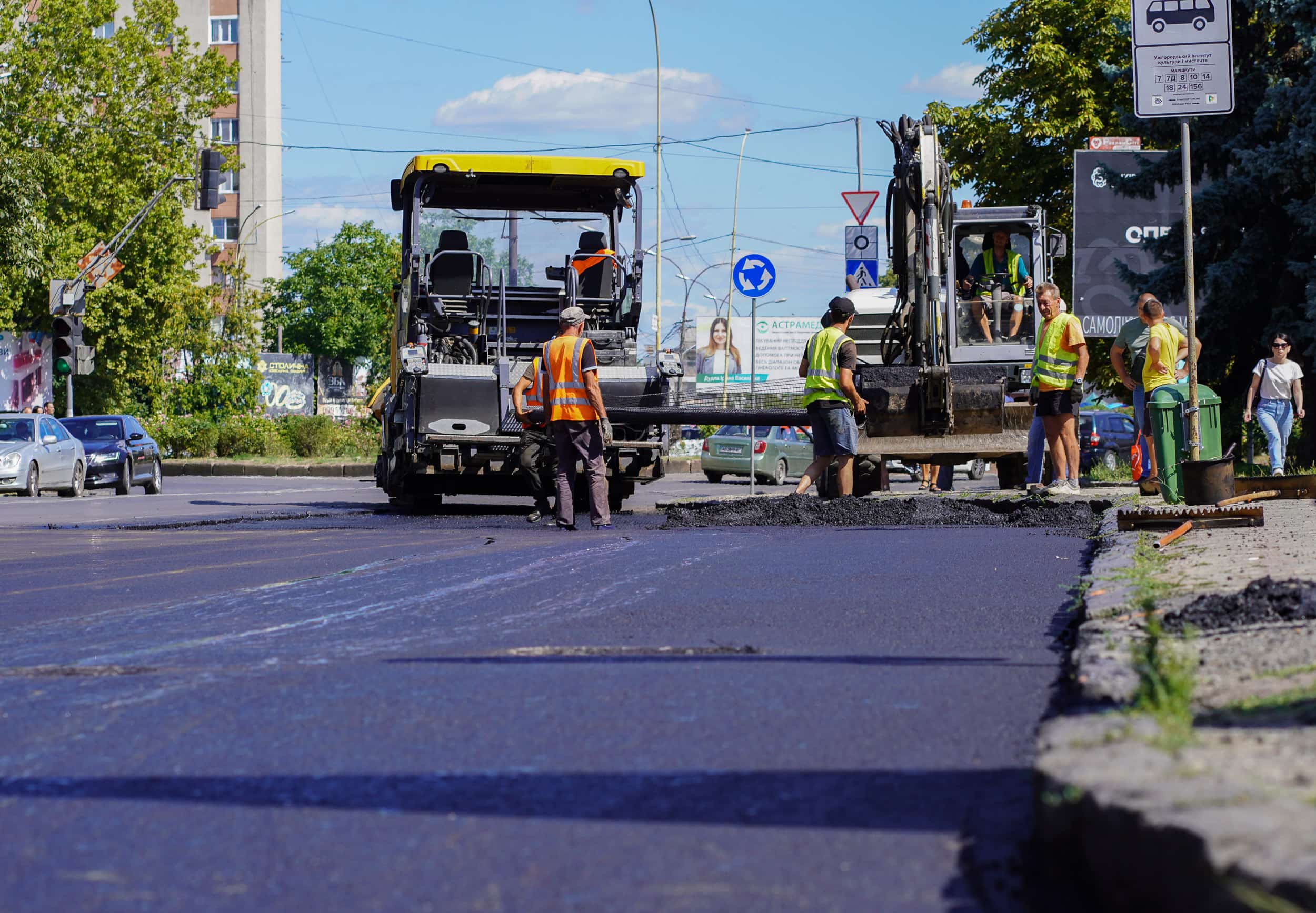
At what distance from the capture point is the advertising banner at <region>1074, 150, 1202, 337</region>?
86.5 feet

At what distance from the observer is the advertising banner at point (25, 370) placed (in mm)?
38969

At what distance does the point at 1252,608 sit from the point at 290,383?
55.7 meters

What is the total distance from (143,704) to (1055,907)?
3.10 metres

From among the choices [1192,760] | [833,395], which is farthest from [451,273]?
[1192,760]

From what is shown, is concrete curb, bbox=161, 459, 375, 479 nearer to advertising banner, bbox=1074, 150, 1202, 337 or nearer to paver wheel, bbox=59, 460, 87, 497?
paver wheel, bbox=59, 460, 87, 497

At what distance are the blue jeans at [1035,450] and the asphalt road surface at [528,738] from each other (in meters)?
5.81

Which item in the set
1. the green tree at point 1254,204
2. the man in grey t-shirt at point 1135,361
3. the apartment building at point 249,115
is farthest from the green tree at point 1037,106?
the apartment building at point 249,115

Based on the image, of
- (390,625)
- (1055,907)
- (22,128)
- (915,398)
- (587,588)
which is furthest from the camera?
(22,128)

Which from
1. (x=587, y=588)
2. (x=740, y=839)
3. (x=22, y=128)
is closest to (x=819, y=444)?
(x=587, y=588)

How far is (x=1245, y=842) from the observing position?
2525 millimetres

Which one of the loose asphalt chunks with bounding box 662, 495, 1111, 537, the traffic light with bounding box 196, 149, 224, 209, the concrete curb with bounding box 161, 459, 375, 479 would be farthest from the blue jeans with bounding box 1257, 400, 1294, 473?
the concrete curb with bounding box 161, 459, 375, 479

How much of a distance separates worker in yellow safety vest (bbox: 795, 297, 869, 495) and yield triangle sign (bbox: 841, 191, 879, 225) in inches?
388

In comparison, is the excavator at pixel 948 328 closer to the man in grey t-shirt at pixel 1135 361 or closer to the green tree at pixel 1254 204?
the man in grey t-shirt at pixel 1135 361

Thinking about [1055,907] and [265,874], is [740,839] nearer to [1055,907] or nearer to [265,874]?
[1055,907]
